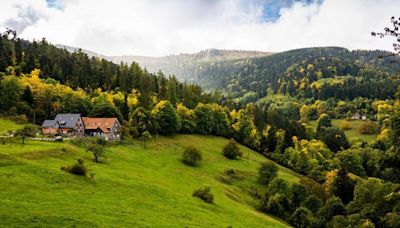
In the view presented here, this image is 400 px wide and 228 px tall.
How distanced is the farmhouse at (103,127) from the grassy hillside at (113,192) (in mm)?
18563

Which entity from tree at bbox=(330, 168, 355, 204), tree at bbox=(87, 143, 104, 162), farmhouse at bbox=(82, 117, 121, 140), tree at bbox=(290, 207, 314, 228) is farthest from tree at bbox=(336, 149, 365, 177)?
tree at bbox=(87, 143, 104, 162)

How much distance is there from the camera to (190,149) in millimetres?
105562

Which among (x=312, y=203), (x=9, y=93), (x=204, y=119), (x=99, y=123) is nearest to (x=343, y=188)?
(x=312, y=203)

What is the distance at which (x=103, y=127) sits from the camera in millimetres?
119188

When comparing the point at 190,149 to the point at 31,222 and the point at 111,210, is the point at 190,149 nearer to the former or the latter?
the point at 111,210

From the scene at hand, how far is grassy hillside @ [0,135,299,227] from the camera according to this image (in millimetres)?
39219

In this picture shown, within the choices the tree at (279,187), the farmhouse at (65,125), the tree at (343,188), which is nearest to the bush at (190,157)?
the tree at (279,187)

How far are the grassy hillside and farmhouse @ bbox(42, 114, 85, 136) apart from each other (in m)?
22.7

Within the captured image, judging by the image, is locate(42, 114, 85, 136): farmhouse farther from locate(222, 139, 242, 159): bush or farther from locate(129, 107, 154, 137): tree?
locate(222, 139, 242, 159): bush

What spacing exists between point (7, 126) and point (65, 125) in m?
16.7

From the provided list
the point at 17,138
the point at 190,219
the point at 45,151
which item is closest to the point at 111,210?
the point at 190,219

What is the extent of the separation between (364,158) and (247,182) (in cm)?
6880

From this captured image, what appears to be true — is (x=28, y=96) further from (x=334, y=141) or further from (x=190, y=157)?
(x=334, y=141)

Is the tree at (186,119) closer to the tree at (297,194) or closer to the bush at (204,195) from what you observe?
the tree at (297,194)
